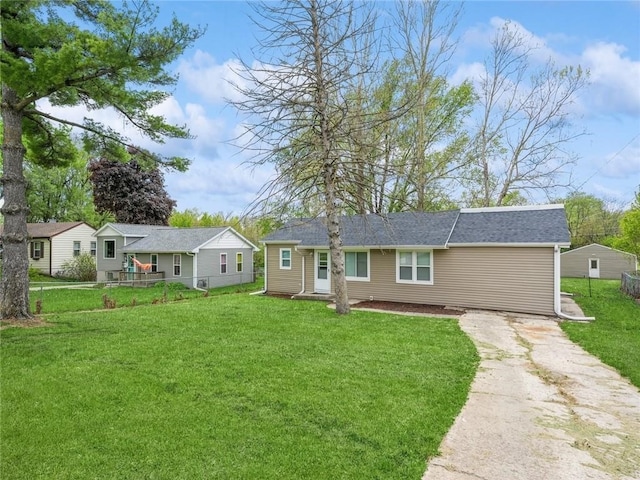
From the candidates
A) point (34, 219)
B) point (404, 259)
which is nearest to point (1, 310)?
point (404, 259)

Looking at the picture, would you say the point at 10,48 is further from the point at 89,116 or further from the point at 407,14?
the point at 407,14

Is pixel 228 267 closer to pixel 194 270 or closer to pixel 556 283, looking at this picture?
pixel 194 270

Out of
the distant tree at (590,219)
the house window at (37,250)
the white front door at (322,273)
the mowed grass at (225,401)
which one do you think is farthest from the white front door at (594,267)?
the house window at (37,250)

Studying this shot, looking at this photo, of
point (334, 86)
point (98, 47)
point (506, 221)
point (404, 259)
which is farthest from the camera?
point (404, 259)

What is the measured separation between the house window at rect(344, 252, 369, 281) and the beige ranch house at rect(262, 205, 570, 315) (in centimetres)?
4

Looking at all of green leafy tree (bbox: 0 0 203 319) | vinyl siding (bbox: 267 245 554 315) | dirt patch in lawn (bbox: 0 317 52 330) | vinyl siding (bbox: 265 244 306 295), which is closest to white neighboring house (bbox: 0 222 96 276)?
vinyl siding (bbox: 265 244 306 295)

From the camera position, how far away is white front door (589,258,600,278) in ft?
96.9

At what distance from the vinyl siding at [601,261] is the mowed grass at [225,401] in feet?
90.9

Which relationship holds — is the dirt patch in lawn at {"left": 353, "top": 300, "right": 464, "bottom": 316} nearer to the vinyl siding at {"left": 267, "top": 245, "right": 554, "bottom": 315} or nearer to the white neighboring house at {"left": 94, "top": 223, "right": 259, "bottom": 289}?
the vinyl siding at {"left": 267, "top": 245, "right": 554, "bottom": 315}

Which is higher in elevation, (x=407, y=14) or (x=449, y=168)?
(x=407, y=14)

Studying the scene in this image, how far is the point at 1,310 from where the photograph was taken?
8273 mm

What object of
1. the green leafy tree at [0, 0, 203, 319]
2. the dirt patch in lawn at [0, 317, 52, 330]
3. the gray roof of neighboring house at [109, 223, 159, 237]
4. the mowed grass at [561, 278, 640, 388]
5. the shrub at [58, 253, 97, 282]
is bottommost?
the mowed grass at [561, 278, 640, 388]

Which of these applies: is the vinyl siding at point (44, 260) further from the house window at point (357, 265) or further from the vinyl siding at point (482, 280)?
the vinyl siding at point (482, 280)

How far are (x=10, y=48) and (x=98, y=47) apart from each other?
3.21 m
